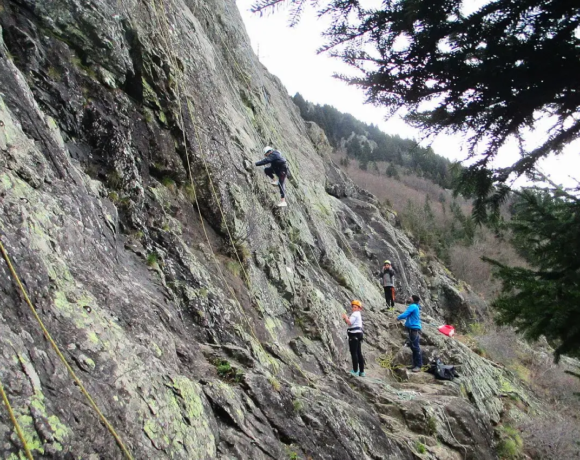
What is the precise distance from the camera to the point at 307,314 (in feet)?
32.5

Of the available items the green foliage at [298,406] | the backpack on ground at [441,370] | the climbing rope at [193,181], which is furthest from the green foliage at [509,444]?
the climbing rope at [193,181]

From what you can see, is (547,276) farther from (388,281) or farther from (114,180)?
(388,281)

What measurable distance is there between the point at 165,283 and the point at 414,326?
22.6 ft

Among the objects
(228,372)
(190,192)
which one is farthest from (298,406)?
(190,192)

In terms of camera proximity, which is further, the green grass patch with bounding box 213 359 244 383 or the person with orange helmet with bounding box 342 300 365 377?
the person with orange helmet with bounding box 342 300 365 377

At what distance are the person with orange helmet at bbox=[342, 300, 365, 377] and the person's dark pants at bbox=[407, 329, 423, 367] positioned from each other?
79.6 inches

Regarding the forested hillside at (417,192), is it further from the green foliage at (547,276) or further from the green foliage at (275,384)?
the green foliage at (275,384)

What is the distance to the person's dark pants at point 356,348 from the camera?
9.24 m

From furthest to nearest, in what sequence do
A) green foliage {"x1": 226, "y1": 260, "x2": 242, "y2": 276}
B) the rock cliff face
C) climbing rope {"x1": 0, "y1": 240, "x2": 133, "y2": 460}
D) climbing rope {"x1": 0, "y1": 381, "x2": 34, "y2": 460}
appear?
green foliage {"x1": 226, "y1": 260, "x2": 242, "y2": 276} → the rock cliff face → climbing rope {"x1": 0, "y1": 240, "x2": 133, "y2": 460} → climbing rope {"x1": 0, "y1": 381, "x2": 34, "y2": 460}

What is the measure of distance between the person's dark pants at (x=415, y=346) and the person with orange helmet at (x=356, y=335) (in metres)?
2.02

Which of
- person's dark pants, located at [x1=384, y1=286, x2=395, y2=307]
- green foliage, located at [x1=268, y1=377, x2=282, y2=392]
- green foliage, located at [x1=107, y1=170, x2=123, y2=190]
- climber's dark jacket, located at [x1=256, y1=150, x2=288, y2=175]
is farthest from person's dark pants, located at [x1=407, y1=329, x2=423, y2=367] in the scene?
green foliage, located at [x1=107, y1=170, x2=123, y2=190]

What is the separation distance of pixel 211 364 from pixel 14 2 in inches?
241

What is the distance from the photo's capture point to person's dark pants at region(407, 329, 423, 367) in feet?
35.5

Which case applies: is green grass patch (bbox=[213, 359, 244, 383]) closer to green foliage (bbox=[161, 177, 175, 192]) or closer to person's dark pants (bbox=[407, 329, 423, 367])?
green foliage (bbox=[161, 177, 175, 192])
